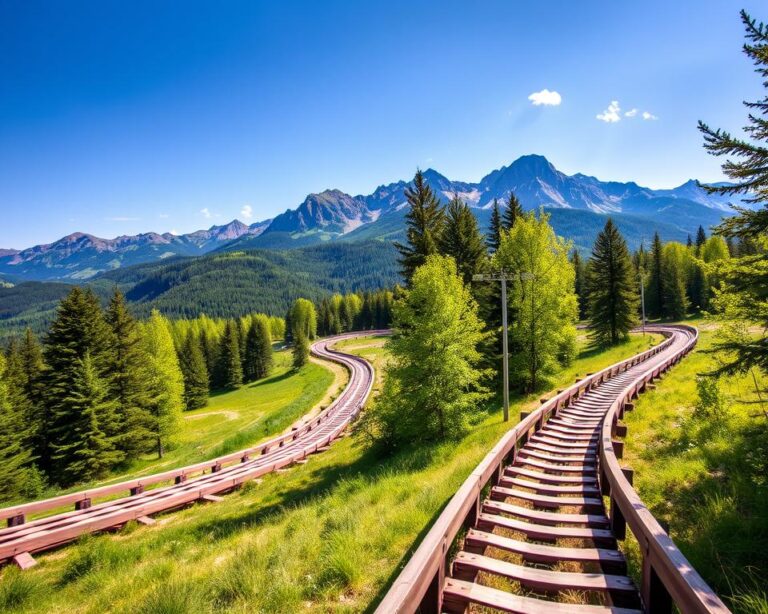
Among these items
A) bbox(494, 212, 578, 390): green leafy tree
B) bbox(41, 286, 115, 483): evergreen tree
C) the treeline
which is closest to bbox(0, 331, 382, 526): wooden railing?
the treeline

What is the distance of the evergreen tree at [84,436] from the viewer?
91.0ft

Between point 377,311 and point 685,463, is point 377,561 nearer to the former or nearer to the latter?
point 685,463

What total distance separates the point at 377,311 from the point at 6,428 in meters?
96.8

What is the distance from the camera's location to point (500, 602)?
4035 mm

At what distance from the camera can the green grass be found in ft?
99.9

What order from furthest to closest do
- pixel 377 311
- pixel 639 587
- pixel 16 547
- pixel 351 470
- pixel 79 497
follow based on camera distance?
pixel 377 311
pixel 351 470
pixel 79 497
pixel 16 547
pixel 639 587

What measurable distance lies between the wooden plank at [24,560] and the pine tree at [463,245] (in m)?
24.0

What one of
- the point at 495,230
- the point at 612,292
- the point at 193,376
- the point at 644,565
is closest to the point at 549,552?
the point at 644,565

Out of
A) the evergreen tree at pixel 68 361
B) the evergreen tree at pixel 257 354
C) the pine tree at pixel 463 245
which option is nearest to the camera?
the pine tree at pixel 463 245

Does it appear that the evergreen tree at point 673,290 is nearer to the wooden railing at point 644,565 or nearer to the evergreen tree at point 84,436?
the wooden railing at point 644,565

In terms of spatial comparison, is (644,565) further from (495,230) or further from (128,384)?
(128,384)

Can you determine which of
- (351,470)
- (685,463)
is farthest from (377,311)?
(685,463)

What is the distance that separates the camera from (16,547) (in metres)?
9.56

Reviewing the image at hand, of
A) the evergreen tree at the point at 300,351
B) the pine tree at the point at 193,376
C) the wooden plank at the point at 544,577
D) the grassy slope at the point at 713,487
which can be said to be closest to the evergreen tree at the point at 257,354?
the evergreen tree at the point at 300,351
